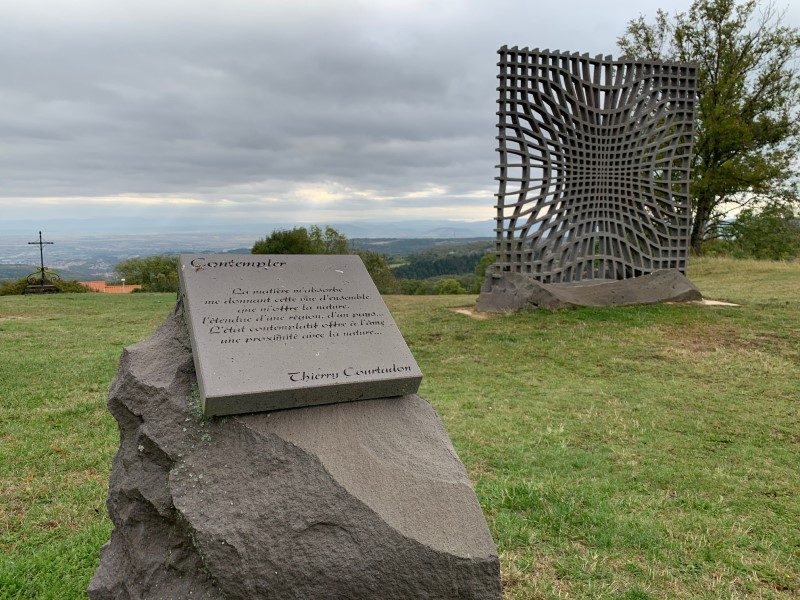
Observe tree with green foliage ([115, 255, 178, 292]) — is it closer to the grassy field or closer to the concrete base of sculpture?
the grassy field

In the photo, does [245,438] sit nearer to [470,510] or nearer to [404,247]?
[470,510]

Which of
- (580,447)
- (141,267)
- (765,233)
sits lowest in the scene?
(141,267)

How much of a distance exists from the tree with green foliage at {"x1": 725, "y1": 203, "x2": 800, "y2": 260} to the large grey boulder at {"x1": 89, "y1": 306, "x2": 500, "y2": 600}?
90.5 ft

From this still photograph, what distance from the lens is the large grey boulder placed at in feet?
8.37

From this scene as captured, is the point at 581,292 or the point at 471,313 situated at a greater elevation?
the point at 581,292

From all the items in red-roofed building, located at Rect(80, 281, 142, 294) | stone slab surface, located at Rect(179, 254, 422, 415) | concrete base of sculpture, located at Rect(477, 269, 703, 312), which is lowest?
red-roofed building, located at Rect(80, 281, 142, 294)

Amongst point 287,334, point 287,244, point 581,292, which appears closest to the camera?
point 287,334

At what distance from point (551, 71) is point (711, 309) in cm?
581

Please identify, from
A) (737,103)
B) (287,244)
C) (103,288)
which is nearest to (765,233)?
(737,103)

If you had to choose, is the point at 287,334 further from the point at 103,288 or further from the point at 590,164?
the point at 103,288

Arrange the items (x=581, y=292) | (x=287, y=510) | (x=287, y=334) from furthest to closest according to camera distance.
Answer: (x=581, y=292) → (x=287, y=334) → (x=287, y=510)

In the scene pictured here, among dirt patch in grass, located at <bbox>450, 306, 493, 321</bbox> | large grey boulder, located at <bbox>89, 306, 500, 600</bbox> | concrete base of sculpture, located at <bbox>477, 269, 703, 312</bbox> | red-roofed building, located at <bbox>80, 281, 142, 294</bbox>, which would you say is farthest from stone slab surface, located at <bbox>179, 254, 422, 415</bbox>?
red-roofed building, located at <bbox>80, 281, 142, 294</bbox>

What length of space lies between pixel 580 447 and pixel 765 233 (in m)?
25.7

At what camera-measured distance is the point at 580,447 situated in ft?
18.4
